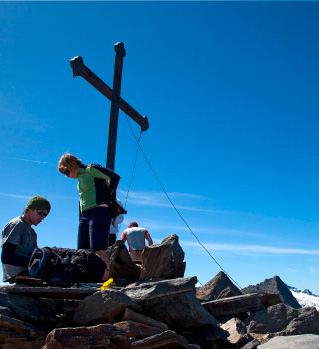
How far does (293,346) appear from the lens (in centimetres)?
589

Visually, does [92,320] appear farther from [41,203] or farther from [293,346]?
[293,346]

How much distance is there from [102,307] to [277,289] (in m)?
11.6

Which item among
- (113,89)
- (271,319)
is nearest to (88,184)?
(271,319)

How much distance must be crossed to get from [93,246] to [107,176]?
1.22 metres

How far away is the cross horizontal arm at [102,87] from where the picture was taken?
12.4 m

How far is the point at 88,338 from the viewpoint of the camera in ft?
14.9

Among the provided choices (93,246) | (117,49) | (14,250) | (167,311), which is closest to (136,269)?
(93,246)

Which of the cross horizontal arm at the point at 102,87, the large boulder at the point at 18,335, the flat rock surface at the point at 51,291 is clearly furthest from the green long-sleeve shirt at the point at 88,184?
the cross horizontal arm at the point at 102,87

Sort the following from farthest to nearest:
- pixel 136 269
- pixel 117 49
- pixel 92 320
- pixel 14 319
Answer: pixel 117 49 → pixel 136 269 → pixel 92 320 → pixel 14 319

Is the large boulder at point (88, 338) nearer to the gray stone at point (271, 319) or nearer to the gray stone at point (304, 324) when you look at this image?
the gray stone at point (271, 319)

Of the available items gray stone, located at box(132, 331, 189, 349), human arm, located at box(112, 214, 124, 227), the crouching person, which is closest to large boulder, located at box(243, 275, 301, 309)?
human arm, located at box(112, 214, 124, 227)

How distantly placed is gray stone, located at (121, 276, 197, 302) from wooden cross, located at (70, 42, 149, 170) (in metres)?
7.16

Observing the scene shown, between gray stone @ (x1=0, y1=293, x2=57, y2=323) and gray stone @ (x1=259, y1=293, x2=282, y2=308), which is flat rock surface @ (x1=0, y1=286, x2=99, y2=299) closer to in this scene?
gray stone @ (x1=0, y1=293, x2=57, y2=323)

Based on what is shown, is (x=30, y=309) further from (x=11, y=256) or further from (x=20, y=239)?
→ (x=20, y=239)
